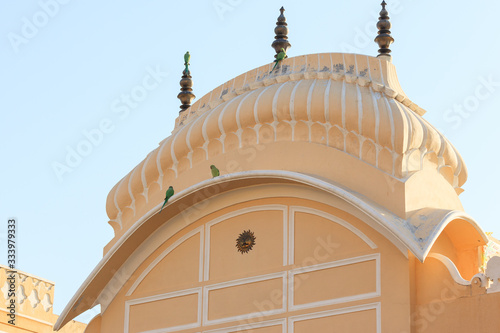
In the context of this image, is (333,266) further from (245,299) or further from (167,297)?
(167,297)

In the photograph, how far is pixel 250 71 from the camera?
1166 cm

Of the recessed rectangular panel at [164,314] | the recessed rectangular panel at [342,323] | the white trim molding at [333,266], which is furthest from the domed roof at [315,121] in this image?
the recessed rectangular panel at [342,323]

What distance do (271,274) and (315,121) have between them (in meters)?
1.69

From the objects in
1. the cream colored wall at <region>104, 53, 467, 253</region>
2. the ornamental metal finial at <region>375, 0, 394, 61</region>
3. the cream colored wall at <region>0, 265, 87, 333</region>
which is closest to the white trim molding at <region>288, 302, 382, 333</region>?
the cream colored wall at <region>104, 53, 467, 253</region>

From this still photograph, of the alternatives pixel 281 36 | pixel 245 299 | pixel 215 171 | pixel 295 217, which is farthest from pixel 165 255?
pixel 281 36

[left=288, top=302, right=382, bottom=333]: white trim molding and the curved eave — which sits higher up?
the curved eave

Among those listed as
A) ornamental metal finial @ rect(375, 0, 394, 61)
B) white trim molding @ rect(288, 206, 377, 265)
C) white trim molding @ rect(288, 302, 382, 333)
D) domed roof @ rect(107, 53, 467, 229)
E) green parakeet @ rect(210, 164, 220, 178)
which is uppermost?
ornamental metal finial @ rect(375, 0, 394, 61)

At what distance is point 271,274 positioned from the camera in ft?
34.0

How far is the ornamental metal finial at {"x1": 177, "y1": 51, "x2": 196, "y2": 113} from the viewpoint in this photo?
41.8 ft

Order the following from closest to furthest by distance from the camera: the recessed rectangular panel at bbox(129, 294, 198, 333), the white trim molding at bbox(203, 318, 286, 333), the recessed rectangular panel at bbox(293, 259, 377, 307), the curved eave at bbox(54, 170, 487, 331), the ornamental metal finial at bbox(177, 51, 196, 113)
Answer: the curved eave at bbox(54, 170, 487, 331) < the recessed rectangular panel at bbox(293, 259, 377, 307) < the white trim molding at bbox(203, 318, 286, 333) < the recessed rectangular panel at bbox(129, 294, 198, 333) < the ornamental metal finial at bbox(177, 51, 196, 113)

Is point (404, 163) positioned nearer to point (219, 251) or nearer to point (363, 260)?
point (363, 260)

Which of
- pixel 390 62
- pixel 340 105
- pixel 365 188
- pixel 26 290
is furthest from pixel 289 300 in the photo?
pixel 26 290

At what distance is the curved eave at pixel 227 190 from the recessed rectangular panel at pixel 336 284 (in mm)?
445

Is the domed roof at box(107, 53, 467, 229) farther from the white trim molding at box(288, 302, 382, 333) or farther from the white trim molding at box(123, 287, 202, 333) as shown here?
the white trim molding at box(288, 302, 382, 333)
